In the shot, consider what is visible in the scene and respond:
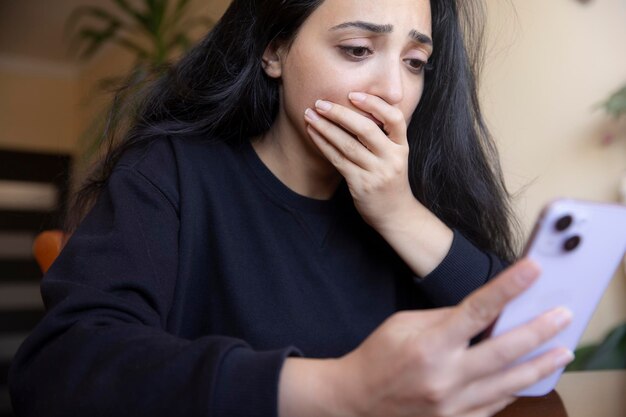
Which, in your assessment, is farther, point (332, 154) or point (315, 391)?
point (332, 154)

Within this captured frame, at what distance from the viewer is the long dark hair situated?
3.76 ft

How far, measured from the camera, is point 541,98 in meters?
1.95

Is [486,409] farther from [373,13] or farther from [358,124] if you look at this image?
[373,13]

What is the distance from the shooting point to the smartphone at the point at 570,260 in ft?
1.94

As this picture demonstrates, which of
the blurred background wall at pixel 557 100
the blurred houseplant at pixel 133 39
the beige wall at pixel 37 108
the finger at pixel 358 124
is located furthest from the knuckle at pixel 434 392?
the beige wall at pixel 37 108

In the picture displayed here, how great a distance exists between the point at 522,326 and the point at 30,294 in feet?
15.4

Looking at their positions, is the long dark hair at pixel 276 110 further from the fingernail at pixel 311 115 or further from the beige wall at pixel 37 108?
the beige wall at pixel 37 108

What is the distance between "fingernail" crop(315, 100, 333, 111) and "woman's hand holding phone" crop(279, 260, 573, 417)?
1.67 ft

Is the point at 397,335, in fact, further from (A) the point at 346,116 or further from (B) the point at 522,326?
(A) the point at 346,116

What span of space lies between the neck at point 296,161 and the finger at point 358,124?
4.1 inches

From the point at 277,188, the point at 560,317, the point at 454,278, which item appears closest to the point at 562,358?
the point at 560,317

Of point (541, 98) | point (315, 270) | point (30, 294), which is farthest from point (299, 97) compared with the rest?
point (30, 294)

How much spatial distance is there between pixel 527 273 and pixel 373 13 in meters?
0.59

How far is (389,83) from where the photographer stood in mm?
1047
